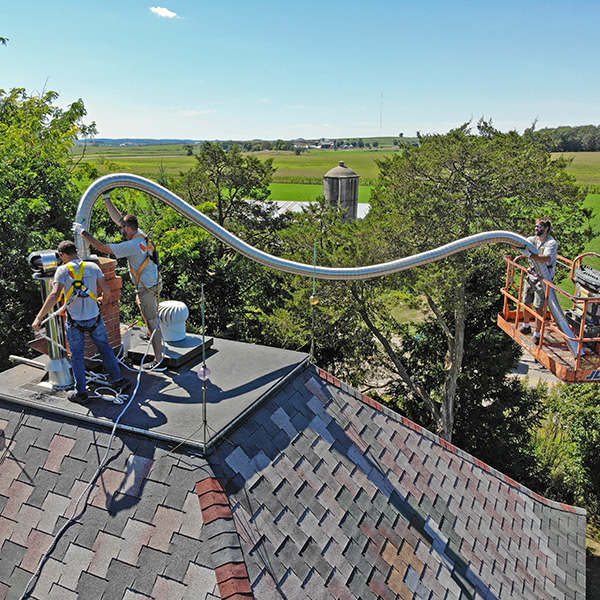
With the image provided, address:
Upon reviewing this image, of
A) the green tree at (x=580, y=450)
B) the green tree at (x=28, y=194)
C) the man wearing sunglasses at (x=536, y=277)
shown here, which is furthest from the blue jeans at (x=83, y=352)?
the green tree at (x=580, y=450)

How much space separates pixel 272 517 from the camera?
5.96m

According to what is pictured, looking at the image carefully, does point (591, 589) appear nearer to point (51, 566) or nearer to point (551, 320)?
point (551, 320)

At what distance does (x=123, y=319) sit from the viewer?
23812 mm

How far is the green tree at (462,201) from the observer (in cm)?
1988

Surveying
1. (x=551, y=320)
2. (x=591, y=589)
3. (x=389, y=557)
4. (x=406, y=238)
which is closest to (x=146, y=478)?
(x=389, y=557)

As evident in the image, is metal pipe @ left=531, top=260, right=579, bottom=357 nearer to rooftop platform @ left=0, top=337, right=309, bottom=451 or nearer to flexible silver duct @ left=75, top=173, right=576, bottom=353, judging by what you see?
flexible silver duct @ left=75, top=173, right=576, bottom=353

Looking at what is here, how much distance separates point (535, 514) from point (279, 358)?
5119mm

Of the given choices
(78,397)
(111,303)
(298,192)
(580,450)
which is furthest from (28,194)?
(298,192)

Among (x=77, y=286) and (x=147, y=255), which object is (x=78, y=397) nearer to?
(x=77, y=286)

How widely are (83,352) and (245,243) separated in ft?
9.13

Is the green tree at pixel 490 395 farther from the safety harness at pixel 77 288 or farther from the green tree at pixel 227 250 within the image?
the safety harness at pixel 77 288

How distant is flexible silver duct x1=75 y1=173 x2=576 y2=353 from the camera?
745cm

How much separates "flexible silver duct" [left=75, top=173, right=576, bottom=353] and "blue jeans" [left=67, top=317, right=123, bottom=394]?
1.10 m

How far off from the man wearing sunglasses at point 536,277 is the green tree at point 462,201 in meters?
9.25
